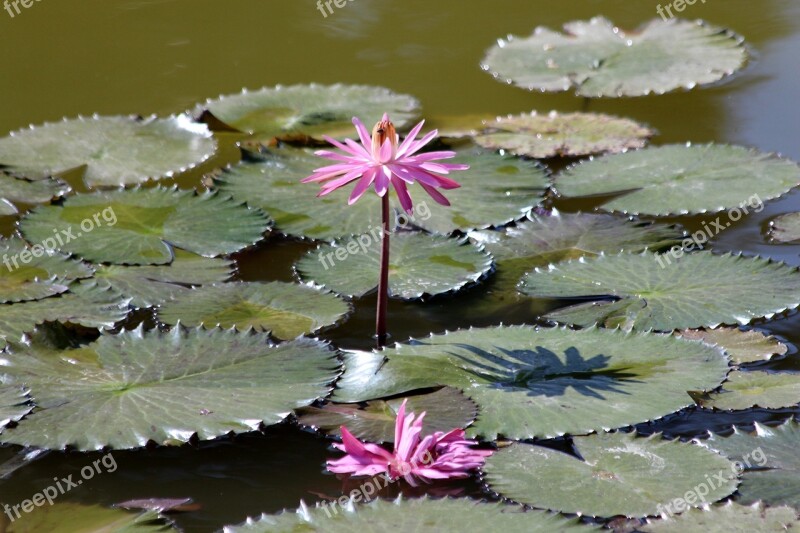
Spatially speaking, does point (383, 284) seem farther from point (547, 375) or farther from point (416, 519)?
point (416, 519)

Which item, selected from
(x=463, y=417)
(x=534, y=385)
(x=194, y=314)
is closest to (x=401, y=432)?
(x=463, y=417)

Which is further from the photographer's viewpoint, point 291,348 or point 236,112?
point 236,112

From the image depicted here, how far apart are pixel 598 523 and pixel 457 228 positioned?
1.30 m

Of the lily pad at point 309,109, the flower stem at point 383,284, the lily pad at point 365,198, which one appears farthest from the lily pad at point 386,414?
the lily pad at point 309,109

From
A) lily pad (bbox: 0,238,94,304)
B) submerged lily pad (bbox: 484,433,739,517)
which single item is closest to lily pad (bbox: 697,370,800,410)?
submerged lily pad (bbox: 484,433,739,517)

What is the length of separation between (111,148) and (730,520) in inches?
98.3

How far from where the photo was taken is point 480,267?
8.71 ft

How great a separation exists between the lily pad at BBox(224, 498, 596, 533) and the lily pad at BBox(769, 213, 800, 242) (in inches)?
57.2

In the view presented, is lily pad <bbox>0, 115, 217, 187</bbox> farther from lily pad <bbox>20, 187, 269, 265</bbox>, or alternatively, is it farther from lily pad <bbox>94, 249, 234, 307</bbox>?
lily pad <bbox>94, 249, 234, 307</bbox>

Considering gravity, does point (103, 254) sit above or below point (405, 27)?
below

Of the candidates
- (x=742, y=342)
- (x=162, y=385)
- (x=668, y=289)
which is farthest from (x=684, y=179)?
(x=162, y=385)

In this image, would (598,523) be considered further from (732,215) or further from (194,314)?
(732,215)

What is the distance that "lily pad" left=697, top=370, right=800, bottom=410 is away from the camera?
6.78 ft

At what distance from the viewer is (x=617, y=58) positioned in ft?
13.5
